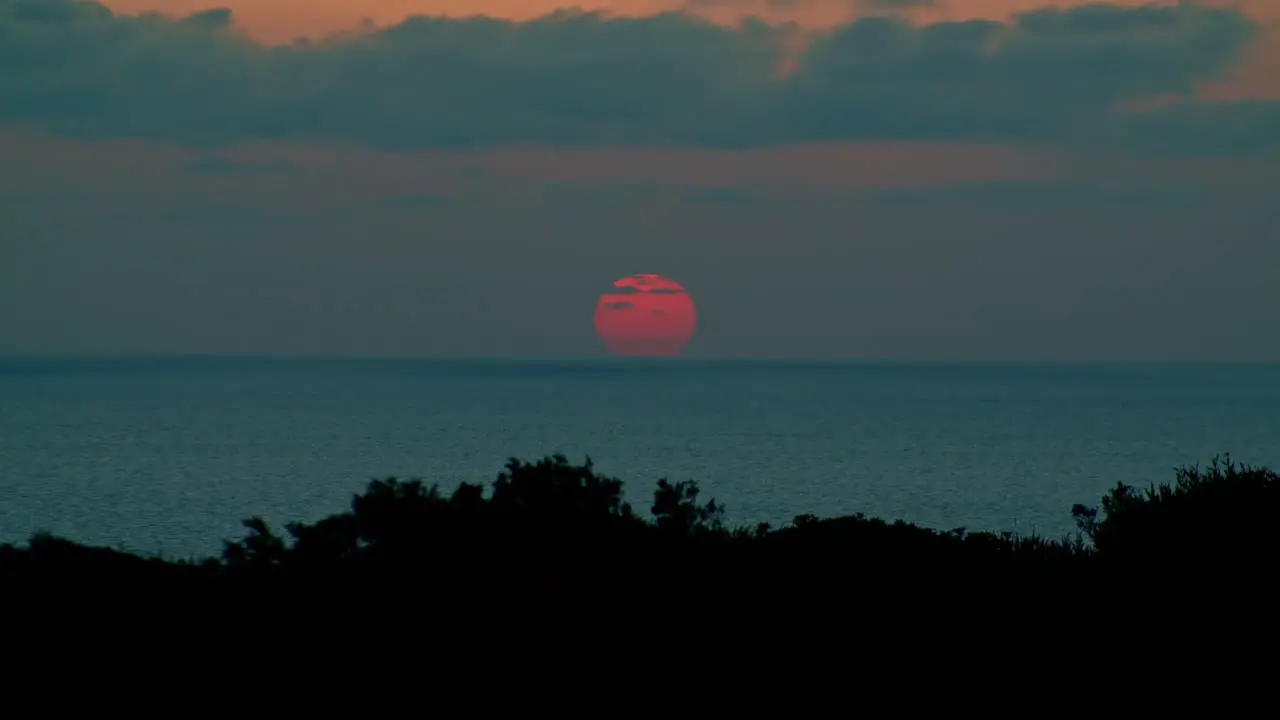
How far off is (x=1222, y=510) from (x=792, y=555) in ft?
27.7

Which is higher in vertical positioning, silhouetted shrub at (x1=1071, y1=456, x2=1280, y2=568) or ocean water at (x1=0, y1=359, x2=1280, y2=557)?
silhouetted shrub at (x1=1071, y1=456, x2=1280, y2=568)

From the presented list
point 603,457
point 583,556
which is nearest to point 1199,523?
point 583,556

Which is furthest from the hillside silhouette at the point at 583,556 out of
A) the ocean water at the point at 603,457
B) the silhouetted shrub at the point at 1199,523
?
the ocean water at the point at 603,457

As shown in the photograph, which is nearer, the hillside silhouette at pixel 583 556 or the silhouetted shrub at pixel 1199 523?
the hillside silhouette at pixel 583 556

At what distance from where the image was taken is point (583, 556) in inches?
520

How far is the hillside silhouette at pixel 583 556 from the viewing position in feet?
39.5

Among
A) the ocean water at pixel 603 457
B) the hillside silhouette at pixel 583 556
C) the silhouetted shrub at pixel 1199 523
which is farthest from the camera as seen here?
the ocean water at pixel 603 457

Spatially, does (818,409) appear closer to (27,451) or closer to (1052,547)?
(27,451)

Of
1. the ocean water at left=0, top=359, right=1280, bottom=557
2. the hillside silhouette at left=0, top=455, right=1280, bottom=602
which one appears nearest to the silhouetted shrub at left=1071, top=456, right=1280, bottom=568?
the hillside silhouette at left=0, top=455, right=1280, bottom=602

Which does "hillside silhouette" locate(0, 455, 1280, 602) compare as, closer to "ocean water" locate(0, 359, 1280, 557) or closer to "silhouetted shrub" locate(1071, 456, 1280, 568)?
"silhouetted shrub" locate(1071, 456, 1280, 568)

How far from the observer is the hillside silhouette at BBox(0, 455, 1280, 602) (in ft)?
39.5

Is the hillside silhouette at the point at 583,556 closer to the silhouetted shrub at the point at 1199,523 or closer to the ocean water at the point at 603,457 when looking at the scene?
the silhouetted shrub at the point at 1199,523

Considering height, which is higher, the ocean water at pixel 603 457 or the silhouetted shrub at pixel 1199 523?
the silhouetted shrub at pixel 1199 523

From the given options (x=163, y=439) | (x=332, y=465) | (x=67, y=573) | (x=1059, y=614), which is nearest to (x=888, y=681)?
(x=1059, y=614)
